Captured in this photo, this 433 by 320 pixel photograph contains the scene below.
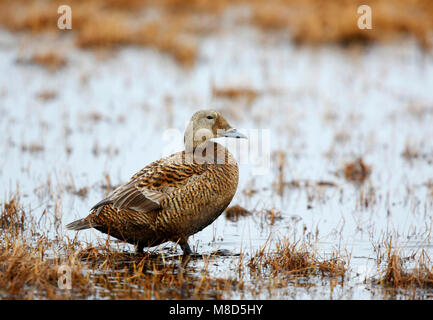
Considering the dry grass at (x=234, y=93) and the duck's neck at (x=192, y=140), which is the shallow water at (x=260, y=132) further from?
the duck's neck at (x=192, y=140)

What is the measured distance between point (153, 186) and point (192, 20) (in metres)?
12.2

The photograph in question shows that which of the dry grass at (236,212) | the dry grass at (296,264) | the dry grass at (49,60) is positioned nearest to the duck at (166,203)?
the dry grass at (296,264)

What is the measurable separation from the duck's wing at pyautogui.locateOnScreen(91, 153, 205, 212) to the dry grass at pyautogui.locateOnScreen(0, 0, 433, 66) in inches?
322

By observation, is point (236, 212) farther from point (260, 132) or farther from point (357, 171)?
point (260, 132)

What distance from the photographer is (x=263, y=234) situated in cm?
649

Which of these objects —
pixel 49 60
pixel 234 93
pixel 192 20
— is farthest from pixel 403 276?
pixel 192 20

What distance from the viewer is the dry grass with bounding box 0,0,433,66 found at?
14.6m

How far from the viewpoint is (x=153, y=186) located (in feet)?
18.4

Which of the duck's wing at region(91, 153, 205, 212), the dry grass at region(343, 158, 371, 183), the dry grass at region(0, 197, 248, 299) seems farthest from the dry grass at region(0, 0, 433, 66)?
the dry grass at region(0, 197, 248, 299)

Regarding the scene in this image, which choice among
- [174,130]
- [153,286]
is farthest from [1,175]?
[153,286]

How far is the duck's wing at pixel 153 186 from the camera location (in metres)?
5.53

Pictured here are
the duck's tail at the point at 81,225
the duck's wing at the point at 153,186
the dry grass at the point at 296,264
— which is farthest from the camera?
the duck's tail at the point at 81,225

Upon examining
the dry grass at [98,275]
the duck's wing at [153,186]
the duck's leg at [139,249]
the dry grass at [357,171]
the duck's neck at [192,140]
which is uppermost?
the duck's neck at [192,140]

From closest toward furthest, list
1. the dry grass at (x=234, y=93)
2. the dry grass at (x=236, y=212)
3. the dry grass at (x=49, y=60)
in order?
the dry grass at (x=236, y=212) < the dry grass at (x=234, y=93) < the dry grass at (x=49, y=60)
